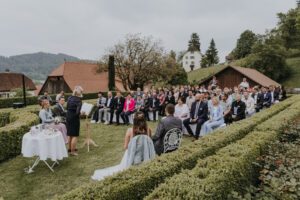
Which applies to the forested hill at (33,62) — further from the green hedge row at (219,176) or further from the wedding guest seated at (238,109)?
the green hedge row at (219,176)

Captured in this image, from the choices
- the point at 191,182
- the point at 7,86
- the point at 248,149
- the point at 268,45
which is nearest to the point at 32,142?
the point at 191,182

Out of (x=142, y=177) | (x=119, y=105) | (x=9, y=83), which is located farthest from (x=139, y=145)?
(x=9, y=83)

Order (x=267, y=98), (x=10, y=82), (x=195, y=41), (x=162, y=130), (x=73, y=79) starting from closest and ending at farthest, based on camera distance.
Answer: (x=162, y=130) → (x=267, y=98) → (x=73, y=79) → (x=10, y=82) → (x=195, y=41)

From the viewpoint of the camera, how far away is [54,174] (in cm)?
Answer: 509

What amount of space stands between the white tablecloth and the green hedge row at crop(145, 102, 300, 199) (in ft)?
12.8

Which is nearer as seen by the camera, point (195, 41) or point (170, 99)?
point (170, 99)

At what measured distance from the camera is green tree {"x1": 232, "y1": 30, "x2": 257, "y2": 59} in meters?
59.5

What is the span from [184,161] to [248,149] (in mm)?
1289

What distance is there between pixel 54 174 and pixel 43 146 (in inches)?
31.8

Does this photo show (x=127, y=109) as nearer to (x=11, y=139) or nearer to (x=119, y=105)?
(x=119, y=105)

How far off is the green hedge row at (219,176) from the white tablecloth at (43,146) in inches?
154

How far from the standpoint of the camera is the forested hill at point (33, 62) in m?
157

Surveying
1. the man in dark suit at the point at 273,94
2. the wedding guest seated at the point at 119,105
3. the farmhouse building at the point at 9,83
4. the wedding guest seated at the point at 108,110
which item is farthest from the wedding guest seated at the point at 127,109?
the farmhouse building at the point at 9,83

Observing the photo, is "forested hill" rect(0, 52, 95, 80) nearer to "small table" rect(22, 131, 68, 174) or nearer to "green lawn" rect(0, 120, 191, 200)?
"green lawn" rect(0, 120, 191, 200)
